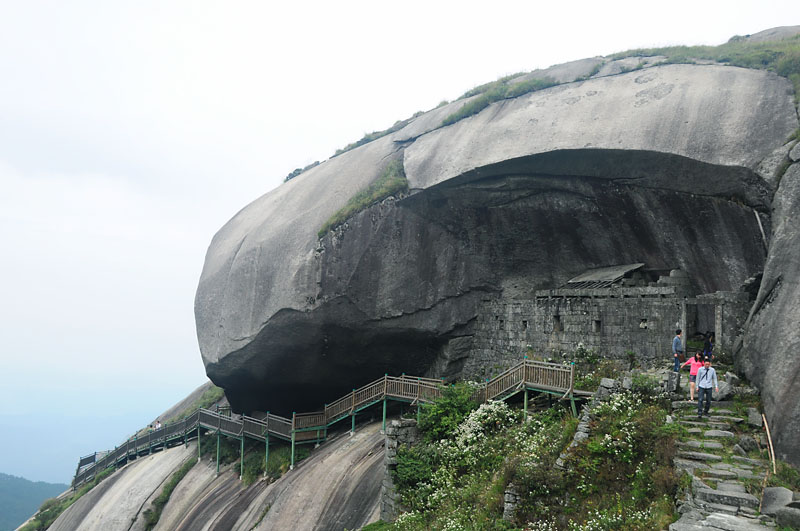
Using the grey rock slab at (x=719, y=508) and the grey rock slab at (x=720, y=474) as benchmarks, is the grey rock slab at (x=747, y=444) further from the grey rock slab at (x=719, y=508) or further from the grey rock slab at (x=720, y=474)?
the grey rock slab at (x=719, y=508)

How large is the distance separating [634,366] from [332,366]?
11174mm

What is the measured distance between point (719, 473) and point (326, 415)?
14.9 m

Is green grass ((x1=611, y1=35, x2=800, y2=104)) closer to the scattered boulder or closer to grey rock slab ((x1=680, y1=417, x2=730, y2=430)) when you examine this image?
grey rock slab ((x1=680, y1=417, x2=730, y2=430))

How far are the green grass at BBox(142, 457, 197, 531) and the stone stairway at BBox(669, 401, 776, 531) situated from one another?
21413 mm

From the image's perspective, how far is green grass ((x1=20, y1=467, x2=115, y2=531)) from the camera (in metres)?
28.8

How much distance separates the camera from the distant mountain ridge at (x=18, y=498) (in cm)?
7631

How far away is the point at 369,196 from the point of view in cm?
2095

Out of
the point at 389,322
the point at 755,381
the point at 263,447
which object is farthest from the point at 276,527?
the point at 755,381

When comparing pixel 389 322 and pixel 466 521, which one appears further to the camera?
pixel 389 322

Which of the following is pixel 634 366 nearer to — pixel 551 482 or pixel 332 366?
pixel 551 482

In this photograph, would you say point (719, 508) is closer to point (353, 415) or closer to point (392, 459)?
point (392, 459)

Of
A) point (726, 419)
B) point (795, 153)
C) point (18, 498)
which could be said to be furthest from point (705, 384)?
point (18, 498)

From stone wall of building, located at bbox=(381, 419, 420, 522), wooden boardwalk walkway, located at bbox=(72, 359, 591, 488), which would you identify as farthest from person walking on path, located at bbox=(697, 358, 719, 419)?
stone wall of building, located at bbox=(381, 419, 420, 522)

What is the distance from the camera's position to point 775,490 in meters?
7.89
